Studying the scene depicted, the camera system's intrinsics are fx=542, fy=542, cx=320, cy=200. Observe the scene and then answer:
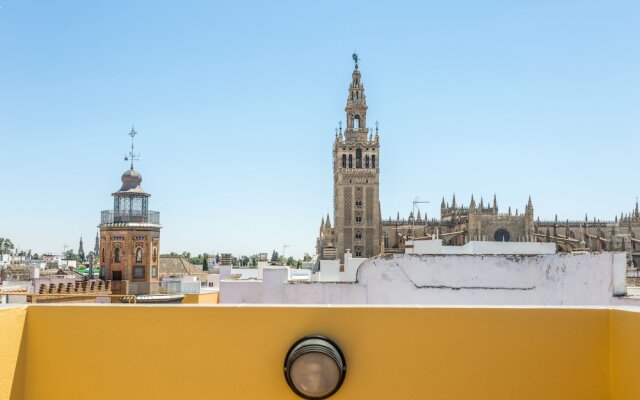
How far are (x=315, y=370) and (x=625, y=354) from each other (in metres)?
1.77

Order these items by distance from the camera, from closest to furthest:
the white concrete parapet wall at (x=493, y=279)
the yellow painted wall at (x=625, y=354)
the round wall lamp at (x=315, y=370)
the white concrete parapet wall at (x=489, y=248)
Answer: the yellow painted wall at (x=625, y=354) → the round wall lamp at (x=315, y=370) → the white concrete parapet wall at (x=493, y=279) → the white concrete parapet wall at (x=489, y=248)

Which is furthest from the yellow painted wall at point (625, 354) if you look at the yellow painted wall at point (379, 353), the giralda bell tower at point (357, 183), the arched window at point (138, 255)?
the giralda bell tower at point (357, 183)

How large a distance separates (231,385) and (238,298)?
11083 millimetres

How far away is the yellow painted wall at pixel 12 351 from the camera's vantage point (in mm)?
3191

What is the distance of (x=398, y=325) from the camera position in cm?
331

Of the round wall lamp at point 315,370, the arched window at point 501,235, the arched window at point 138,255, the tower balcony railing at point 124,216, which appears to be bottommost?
the arched window at point 138,255

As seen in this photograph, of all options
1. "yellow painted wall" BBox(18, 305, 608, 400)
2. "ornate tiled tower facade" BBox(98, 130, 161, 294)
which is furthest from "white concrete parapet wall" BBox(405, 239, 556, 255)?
"ornate tiled tower facade" BBox(98, 130, 161, 294)

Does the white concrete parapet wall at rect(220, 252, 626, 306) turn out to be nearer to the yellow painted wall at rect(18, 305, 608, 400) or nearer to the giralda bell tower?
the yellow painted wall at rect(18, 305, 608, 400)

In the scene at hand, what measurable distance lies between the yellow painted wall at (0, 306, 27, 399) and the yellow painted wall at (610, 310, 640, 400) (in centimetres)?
358

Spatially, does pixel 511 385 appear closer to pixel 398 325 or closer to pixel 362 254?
pixel 398 325

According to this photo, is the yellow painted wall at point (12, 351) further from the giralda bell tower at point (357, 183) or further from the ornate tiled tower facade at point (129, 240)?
the giralda bell tower at point (357, 183)

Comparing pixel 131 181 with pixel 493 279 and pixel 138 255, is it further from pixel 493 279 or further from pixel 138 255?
pixel 493 279

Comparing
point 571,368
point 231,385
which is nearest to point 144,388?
point 231,385

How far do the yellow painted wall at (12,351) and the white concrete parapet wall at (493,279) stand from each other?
948cm
